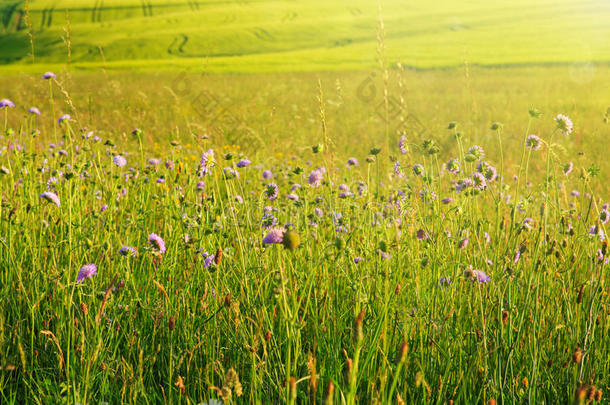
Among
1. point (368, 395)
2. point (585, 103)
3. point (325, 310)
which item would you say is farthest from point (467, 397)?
point (585, 103)

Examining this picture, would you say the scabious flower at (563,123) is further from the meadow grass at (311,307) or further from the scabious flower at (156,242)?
the scabious flower at (156,242)

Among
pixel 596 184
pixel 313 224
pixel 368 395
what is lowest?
pixel 596 184

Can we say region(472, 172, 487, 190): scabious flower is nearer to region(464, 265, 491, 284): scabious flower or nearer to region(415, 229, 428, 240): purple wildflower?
region(415, 229, 428, 240): purple wildflower

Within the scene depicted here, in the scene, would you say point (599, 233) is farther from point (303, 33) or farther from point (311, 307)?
point (303, 33)

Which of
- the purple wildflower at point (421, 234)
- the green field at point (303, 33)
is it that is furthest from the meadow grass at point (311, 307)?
the green field at point (303, 33)

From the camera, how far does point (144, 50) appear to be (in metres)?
42.6

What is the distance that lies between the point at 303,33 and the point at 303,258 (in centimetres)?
4906

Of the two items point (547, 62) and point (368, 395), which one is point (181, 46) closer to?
point (547, 62)

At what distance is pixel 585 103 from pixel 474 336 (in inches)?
535

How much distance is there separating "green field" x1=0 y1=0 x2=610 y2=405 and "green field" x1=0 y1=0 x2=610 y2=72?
22.4 m

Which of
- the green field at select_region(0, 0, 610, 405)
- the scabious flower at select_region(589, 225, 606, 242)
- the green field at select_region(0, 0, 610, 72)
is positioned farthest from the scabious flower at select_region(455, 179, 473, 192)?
the green field at select_region(0, 0, 610, 72)

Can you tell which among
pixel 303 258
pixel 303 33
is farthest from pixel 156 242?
pixel 303 33

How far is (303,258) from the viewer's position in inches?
85.3

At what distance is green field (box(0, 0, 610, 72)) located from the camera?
3312 cm
